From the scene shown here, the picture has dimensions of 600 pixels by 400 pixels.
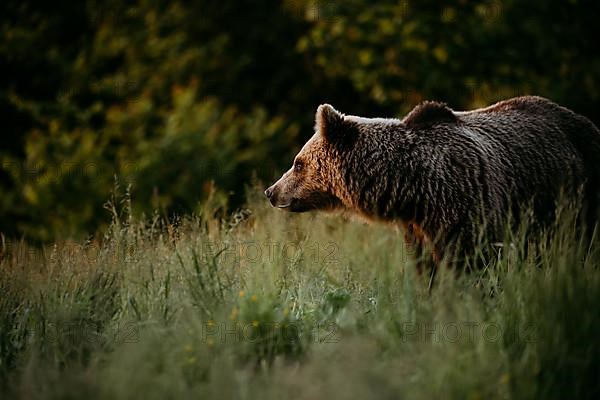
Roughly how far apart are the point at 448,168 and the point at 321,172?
1.10m

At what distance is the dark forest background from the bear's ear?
186 inches

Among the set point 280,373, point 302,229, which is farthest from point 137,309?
point 302,229

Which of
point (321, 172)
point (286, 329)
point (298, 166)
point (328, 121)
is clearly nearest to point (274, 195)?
point (298, 166)

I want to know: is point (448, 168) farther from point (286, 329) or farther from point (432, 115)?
point (286, 329)

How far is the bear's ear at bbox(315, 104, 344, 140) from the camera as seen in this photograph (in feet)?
19.5

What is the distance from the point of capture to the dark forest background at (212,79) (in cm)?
1324

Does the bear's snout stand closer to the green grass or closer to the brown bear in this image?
the brown bear

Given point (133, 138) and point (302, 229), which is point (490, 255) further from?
point (133, 138)

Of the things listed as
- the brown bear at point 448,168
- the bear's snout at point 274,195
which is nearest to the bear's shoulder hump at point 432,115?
the brown bear at point 448,168

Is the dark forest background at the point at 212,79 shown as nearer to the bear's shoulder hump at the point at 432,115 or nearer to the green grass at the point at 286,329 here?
the bear's shoulder hump at the point at 432,115

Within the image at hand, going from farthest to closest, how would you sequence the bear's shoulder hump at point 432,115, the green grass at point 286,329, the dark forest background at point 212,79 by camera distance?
the dark forest background at point 212,79, the bear's shoulder hump at point 432,115, the green grass at point 286,329

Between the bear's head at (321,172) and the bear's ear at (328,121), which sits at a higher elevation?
the bear's ear at (328,121)

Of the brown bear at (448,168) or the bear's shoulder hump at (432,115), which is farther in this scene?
the bear's shoulder hump at (432,115)

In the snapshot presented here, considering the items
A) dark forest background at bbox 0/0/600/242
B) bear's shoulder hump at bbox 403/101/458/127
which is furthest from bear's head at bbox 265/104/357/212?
dark forest background at bbox 0/0/600/242
